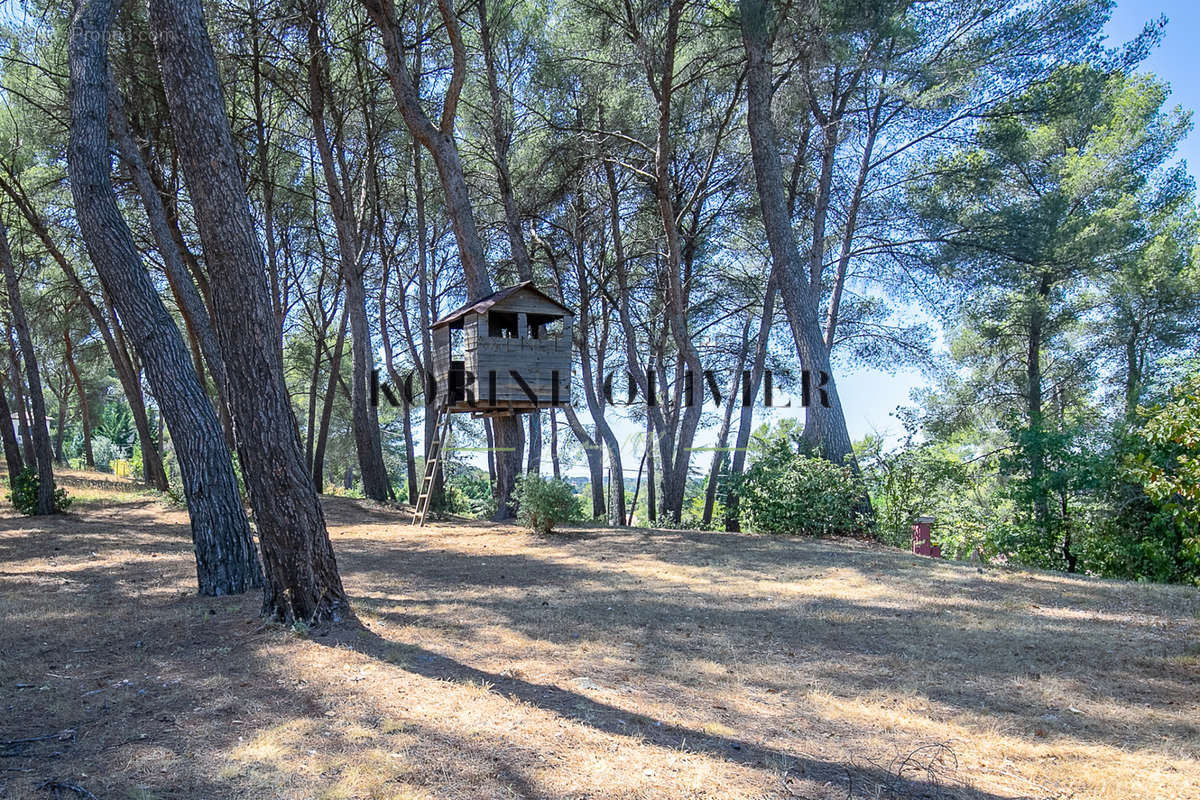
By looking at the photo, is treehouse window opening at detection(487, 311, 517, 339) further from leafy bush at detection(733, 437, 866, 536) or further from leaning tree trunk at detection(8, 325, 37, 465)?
leaning tree trunk at detection(8, 325, 37, 465)

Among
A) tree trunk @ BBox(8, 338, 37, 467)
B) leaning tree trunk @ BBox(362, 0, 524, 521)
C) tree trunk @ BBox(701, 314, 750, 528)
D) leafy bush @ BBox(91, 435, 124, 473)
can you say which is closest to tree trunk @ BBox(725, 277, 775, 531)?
tree trunk @ BBox(701, 314, 750, 528)

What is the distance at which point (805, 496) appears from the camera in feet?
30.1

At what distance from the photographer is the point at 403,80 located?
31.0 ft

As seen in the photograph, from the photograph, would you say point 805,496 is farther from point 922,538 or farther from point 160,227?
point 160,227

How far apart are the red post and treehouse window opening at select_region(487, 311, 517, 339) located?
5181 mm

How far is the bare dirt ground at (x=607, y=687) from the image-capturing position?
8.70ft

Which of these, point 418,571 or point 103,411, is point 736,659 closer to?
point 418,571

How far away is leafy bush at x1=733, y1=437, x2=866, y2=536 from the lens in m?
9.05

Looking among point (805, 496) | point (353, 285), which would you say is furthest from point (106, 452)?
point (805, 496)

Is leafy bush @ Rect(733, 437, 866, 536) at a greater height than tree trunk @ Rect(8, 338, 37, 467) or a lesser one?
lesser

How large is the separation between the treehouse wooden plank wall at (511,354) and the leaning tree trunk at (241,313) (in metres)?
3.99

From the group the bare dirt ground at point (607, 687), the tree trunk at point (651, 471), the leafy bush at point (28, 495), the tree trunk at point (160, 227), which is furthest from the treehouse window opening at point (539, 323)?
the tree trunk at point (651, 471)

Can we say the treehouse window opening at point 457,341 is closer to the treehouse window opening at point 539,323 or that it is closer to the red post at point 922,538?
the treehouse window opening at point 539,323

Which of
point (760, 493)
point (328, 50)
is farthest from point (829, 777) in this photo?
point (328, 50)
